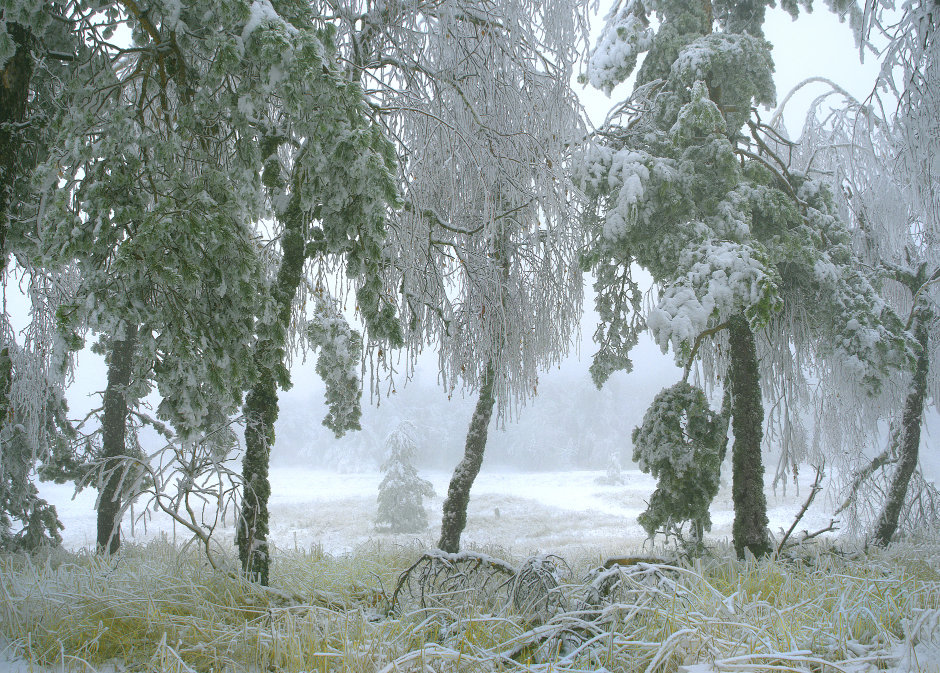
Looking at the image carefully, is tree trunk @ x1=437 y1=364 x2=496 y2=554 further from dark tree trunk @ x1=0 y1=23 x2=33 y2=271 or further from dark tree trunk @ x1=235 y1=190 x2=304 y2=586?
dark tree trunk @ x1=0 y1=23 x2=33 y2=271

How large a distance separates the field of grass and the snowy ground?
226 inches

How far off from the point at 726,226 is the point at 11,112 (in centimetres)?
400

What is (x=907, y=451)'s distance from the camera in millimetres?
5078

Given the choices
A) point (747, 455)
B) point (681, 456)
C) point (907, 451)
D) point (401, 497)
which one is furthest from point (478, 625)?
point (401, 497)

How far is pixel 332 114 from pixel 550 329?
288 cm

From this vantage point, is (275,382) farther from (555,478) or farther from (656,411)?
(555,478)

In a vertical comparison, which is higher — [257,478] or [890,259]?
[890,259]

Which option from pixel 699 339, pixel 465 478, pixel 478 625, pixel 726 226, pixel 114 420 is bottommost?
pixel 478 625

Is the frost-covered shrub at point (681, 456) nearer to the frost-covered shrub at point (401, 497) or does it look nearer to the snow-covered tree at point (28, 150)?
the snow-covered tree at point (28, 150)

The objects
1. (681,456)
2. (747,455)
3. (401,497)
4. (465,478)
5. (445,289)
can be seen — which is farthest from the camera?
(401,497)

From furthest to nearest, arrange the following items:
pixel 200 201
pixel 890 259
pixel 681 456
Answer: pixel 890 259, pixel 681 456, pixel 200 201

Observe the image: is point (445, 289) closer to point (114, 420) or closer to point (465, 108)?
point (465, 108)

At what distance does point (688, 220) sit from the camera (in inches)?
159

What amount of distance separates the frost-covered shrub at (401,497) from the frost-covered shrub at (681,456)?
23.7 ft
